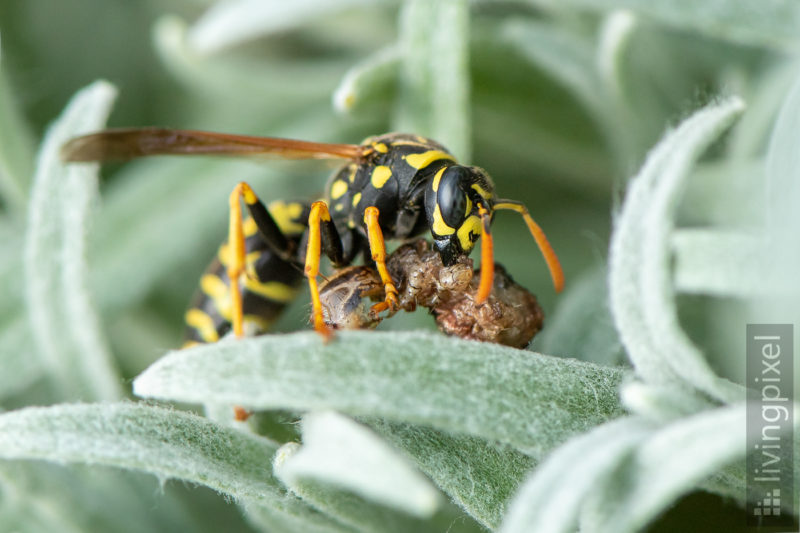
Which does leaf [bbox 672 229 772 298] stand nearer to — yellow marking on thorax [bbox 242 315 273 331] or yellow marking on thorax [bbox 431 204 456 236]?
yellow marking on thorax [bbox 431 204 456 236]

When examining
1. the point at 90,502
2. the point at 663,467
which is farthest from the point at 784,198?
the point at 90,502

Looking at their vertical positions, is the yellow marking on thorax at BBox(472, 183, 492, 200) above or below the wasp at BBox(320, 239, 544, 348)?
above

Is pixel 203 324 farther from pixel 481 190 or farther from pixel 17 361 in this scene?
pixel 481 190

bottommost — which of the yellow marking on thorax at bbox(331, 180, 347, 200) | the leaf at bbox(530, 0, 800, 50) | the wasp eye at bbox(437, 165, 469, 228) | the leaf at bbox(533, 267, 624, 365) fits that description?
the leaf at bbox(533, 267, 624, 365)

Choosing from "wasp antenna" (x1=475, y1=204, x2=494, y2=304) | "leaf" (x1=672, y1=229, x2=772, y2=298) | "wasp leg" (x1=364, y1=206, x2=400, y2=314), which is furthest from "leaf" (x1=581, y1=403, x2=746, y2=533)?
"wasp leg" (x1=364, y1=206, x2=400, y2=314)

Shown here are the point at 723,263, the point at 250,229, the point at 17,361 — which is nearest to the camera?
the point at 723,263

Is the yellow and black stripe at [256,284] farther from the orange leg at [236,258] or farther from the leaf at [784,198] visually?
the leaf at [784,198]

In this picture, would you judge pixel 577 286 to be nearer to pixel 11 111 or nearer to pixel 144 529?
pixel 144 529
